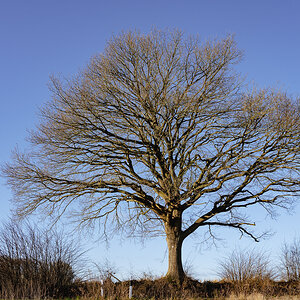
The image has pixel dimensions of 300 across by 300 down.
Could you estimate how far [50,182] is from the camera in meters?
14.7

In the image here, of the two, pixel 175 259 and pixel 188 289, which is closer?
pixel 188 289

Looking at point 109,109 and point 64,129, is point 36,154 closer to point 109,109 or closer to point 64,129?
point 64,129

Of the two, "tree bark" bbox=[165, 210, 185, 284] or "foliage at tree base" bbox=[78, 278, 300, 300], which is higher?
"tree bark" bbox=[165, 210, 185, 284]

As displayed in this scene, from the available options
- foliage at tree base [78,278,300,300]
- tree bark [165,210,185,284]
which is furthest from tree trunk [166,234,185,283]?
foliage at tree base [78,278,300,300]

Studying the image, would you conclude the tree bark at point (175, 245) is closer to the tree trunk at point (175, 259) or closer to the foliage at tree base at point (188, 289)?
the tree trunk at point (175, 259)

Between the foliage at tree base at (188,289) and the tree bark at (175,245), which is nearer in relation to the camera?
the foliage at tree base at (188,289)

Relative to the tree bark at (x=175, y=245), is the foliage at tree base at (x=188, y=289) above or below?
below

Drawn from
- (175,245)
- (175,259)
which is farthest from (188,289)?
(175,245)

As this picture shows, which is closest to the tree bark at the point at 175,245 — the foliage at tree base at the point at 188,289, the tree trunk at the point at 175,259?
the tree trunk at the point at 175,259

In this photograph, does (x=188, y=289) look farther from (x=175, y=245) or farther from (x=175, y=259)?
(x=175, y=245)

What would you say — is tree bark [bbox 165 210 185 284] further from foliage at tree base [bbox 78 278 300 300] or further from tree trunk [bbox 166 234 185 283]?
foliage at tree base [bbox 78 278 300 300]

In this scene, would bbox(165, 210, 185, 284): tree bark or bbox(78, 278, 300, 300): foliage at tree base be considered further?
bbox(165, 210, 185, 284): tree bark

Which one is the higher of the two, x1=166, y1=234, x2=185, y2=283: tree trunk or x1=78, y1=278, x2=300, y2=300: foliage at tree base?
x1=166, y1=234, x2=185, y2=283: tree trunk

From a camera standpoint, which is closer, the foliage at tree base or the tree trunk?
the foliage at tree base
